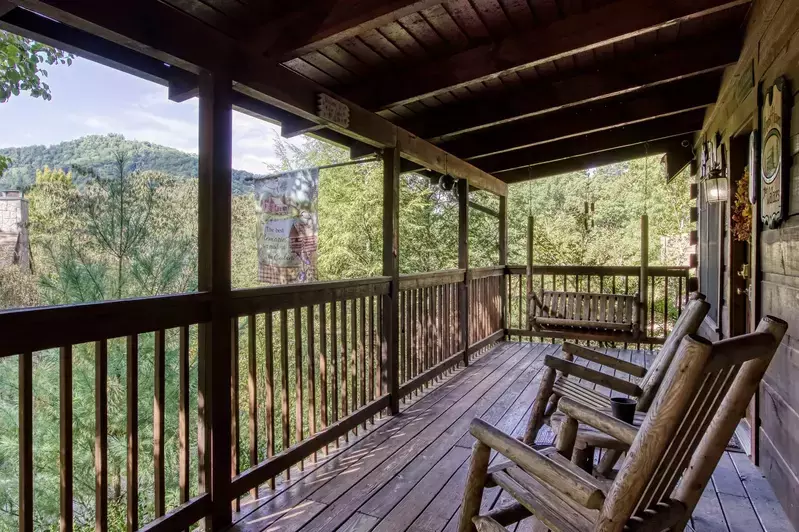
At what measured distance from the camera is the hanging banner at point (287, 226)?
3135 millimetres

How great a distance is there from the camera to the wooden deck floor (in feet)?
6.59

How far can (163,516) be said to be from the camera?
1.77 metres

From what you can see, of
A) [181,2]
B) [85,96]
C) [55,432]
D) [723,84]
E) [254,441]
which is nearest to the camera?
[181,2]

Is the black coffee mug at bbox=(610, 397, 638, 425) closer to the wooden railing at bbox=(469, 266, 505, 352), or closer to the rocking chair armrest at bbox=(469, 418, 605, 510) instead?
the rocking chair armrest at bbox=(469, 418, 605, 510)

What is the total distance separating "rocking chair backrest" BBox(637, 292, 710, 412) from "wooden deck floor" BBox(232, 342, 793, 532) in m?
0.54

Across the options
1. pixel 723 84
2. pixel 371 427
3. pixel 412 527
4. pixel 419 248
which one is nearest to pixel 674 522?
pixel 412 527

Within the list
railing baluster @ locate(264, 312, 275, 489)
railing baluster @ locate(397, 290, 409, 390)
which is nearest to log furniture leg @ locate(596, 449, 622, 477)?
railing baluster @ locate(264, 312, 275, 489)

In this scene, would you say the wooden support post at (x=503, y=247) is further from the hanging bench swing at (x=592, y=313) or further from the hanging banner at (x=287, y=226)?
the hanging banner at (x=287, y=226)

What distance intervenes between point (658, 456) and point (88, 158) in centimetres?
545

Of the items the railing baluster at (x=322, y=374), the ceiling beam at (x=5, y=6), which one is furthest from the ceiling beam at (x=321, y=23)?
the railing baluster at (x=322, y=374)

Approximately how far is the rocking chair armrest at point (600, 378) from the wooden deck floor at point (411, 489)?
1.90 ft

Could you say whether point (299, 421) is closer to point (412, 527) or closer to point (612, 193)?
point (412, 527)

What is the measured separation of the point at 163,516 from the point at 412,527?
0.98 metres

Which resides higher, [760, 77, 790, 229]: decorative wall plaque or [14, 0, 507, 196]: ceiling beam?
[14, 0, 507, 196]: ceiling beam
